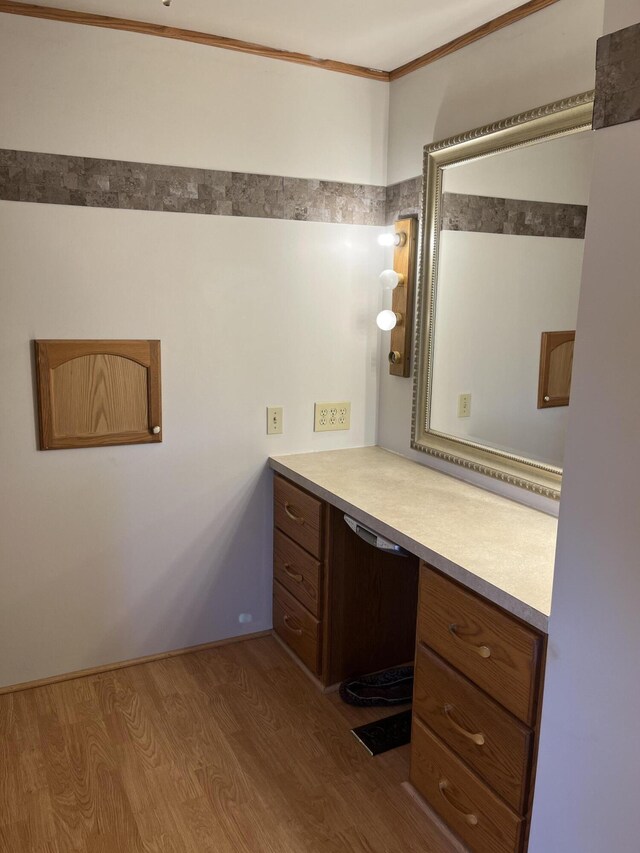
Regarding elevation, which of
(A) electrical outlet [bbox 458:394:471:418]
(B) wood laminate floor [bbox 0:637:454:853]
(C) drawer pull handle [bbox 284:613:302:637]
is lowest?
(B) wood laminate floor [bbox 0:637:454:853]

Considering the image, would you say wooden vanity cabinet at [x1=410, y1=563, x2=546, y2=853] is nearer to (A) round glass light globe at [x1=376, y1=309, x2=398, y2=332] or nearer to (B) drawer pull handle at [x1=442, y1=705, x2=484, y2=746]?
(B) drawer pull handle at [x1=442, y1=705, x2=484, y2=746]

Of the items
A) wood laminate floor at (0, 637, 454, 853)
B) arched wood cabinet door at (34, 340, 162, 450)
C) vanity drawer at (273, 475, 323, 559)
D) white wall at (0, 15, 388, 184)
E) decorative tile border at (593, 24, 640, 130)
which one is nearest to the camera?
decorative tile border at (593, 24, 640, 130)

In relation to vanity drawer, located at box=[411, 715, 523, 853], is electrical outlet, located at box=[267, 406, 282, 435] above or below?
above

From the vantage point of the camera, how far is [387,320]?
2.62 m

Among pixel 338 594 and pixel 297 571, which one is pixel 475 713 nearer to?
pixel 338 594

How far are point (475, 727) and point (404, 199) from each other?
1.85m

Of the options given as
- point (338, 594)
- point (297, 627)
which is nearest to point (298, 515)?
point (338, 594)

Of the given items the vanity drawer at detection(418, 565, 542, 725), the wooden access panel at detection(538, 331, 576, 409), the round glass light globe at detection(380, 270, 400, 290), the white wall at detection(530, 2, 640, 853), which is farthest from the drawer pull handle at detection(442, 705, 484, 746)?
the round glass light globe at detection(380, 270, 400, 290)

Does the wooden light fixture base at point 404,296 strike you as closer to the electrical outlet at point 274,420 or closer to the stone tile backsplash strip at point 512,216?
the stone tile backsplash strip at point 512,216

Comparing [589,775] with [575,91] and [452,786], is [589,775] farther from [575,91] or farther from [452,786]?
[575,91]

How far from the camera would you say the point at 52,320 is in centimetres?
228

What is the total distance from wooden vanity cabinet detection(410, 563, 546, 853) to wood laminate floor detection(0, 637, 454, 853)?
0.58 ft

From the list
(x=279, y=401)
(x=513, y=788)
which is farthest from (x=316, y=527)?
(x=513, y=788)

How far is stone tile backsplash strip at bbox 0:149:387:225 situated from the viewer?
7.22 feet
